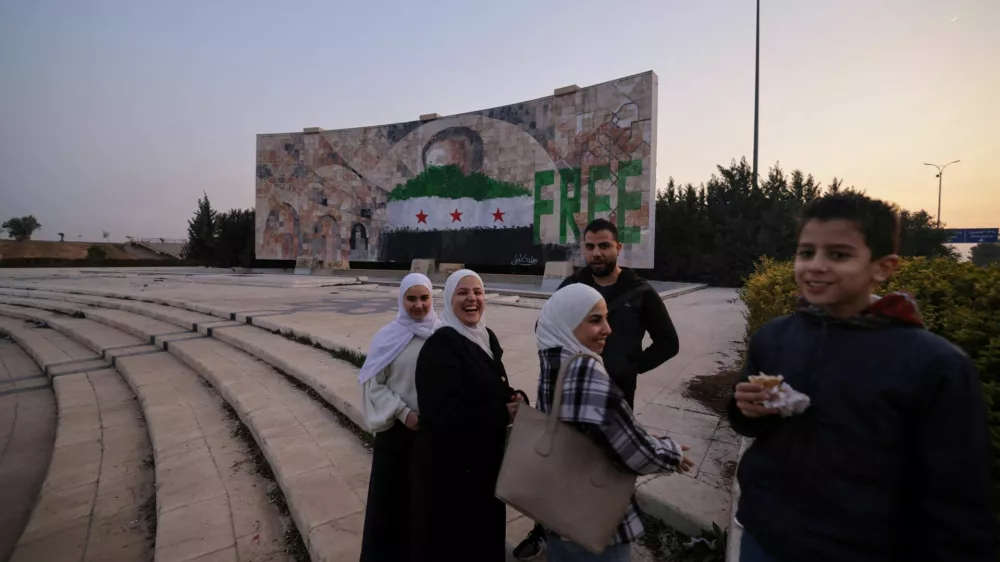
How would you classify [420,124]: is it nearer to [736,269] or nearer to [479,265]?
[479,265]

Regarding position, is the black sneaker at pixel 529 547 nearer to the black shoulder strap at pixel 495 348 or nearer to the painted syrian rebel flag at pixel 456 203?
the black shoulder strap at pixel 495 348

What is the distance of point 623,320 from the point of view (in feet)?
7.72

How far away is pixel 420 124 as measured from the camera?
70.2 feet

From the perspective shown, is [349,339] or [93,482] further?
[349,339]

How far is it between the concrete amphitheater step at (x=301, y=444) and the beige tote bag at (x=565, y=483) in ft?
5.36

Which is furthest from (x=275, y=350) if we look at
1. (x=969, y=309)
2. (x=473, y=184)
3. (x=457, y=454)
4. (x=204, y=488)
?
(x=473, y=184)

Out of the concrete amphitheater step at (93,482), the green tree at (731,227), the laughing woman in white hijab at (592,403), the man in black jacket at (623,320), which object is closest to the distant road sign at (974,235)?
the green tree at (731,227)

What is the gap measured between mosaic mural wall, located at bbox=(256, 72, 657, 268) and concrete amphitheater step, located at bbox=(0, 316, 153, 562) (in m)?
13.8

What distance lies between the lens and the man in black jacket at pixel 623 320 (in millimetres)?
2291

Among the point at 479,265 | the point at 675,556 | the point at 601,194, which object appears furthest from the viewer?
the point at 479,265

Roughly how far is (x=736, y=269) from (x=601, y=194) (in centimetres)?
652

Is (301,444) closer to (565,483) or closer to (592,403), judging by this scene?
(565,483)

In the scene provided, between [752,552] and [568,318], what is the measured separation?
826 millimetres

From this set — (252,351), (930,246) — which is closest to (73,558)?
(252,351)
